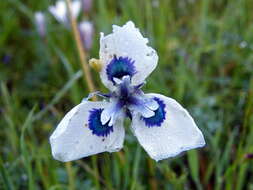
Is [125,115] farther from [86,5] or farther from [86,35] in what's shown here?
[86,5]

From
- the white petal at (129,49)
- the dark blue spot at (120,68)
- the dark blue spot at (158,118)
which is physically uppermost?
the white petal at (129,49)

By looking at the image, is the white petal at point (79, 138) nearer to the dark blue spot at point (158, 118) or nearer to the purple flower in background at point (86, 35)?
the dark blue spot at point (158, 118)

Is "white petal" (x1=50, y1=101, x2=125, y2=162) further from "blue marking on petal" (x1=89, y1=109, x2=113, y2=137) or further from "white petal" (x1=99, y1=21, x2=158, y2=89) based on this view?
"white petal" (x1=99, y1=21, x2=158, y2=89)

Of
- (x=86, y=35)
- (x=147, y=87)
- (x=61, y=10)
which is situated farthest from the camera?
(x=61, y=10)

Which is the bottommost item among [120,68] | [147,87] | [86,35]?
[147,87]

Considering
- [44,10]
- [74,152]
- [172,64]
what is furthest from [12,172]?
[44,10]

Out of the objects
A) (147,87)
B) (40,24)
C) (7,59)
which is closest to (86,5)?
(40,24)

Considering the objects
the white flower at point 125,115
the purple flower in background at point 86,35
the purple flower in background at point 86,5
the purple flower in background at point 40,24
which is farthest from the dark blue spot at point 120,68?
the purple flower in background at point 86,5

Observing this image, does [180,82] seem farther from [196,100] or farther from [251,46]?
[251,46]
